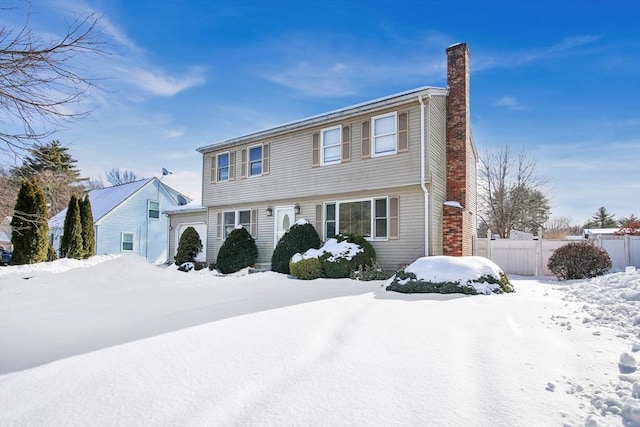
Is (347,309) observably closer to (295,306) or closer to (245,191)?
(295,306)

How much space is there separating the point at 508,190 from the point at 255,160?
62.5 feet

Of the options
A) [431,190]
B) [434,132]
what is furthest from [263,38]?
[431,190]

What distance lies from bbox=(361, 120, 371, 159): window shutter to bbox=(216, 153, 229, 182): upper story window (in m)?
7.00

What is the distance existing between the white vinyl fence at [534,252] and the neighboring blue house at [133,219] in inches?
772

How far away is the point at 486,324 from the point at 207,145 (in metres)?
14.8

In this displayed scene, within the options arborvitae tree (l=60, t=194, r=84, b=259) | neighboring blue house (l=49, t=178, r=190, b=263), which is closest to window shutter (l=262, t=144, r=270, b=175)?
arborvitae tree (l=60, t=194, r=84, b=259)

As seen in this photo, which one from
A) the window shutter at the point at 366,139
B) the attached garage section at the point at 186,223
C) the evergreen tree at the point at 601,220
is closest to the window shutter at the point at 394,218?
the window shutter at the point at 366,139

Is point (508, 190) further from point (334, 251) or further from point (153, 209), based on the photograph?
point (153, 209)

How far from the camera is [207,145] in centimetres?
1659

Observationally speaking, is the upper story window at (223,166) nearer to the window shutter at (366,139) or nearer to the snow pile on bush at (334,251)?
the snow pile on bush at (334,251)

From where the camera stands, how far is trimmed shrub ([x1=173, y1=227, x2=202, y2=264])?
54.5ft

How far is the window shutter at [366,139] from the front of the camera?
39.7ft

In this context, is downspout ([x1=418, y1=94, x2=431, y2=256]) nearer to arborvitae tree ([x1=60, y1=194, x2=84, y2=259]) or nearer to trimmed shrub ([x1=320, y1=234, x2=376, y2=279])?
trimmed shrub ([x1=320, y1=234, x2=376, y2=279])

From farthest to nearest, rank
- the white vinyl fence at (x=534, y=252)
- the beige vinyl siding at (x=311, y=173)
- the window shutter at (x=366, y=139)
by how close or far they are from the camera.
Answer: the white vinyl fence at (x=534, y=252) → the window shutter at (x=366, y=139) → the beige vinyl siding at (x=311, y=173)
